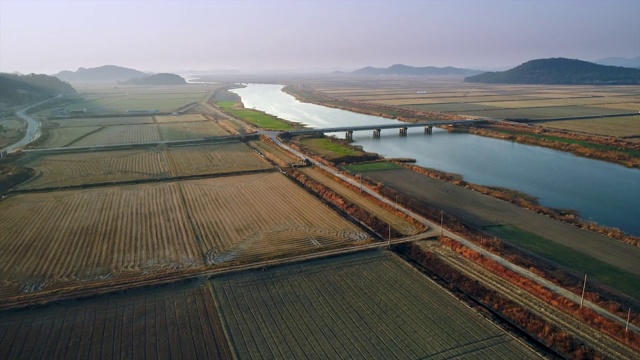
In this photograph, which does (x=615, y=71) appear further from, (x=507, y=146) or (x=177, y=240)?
(x=177, y=240)

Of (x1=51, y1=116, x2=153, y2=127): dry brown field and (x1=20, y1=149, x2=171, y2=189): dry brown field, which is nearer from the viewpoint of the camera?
(x1=20, y1=149, x2=171, y2=189): dry brown field

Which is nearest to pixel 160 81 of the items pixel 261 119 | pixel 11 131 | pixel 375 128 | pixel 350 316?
pixel 261 119

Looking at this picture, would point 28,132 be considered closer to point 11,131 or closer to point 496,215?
point 11,131

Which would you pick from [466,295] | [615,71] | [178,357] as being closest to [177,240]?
[178,357]

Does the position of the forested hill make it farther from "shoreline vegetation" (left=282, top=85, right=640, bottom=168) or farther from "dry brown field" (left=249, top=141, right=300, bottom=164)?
"shoreline vegetation" (left=282, top=85, right=640, bottom=168)

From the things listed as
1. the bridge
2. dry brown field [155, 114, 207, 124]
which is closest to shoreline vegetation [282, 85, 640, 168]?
the bridge

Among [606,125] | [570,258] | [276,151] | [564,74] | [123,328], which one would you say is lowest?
[123,328]

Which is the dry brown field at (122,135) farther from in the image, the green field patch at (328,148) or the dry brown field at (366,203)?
the dry brown field at (366,203)
